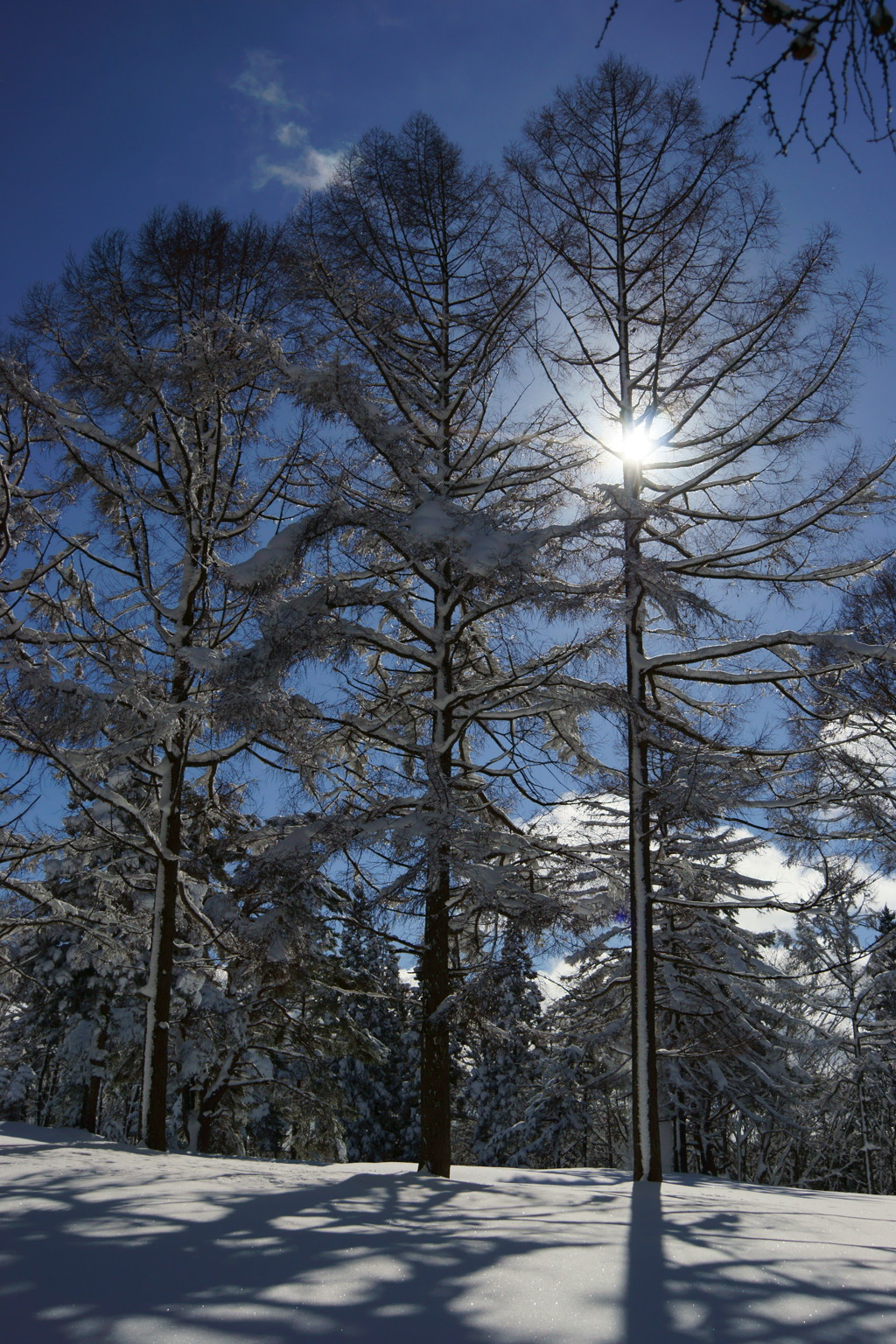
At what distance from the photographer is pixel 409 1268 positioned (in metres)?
3.73

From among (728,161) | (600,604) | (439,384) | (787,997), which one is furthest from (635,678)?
(787,997)

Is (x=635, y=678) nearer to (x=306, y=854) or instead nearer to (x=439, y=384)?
(x=306, y=854)

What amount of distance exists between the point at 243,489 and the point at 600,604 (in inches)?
270

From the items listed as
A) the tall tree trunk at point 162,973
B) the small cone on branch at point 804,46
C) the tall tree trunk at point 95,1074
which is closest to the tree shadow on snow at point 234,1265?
the small cone on branch at point 804,46

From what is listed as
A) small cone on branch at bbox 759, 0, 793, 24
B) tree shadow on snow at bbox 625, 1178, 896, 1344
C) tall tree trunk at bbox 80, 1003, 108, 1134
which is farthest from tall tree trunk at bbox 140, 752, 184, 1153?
tall tree trunk at bbox 80, 1003, 108, 1134

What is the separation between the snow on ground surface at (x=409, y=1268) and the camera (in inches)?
116

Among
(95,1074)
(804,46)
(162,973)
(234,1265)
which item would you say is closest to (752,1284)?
(234,1265)

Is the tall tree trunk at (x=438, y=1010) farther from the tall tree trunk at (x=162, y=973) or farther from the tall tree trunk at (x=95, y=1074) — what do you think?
the tall tree trunk at (x=95, y=1074)

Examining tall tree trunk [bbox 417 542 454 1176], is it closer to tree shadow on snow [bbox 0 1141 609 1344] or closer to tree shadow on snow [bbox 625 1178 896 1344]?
tree shadow on snow [bbox 0 1141 609 1344]

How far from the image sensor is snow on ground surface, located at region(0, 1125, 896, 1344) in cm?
295

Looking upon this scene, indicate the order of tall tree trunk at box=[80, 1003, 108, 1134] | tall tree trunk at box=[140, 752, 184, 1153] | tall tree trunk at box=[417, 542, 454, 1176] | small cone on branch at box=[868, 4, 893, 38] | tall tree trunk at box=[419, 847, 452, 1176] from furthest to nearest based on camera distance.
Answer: tall tree trunk at box=[80, 1003, 108, 1134] < tall tree trunk at box=[140, 752, 184, 1153] < tall tree trunk at box=[419, 847, 452, 1176] < tall tree trunk at box=[417, 542, 454, 1176] < small cone on branch at box=[868, 4, 893, 38]

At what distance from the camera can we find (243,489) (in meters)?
13.3

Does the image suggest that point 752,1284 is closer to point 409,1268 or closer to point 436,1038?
point 409,1268

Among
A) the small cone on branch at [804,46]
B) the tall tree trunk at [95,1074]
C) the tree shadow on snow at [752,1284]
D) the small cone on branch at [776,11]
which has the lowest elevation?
the tall tree trunk at [95,1074]
